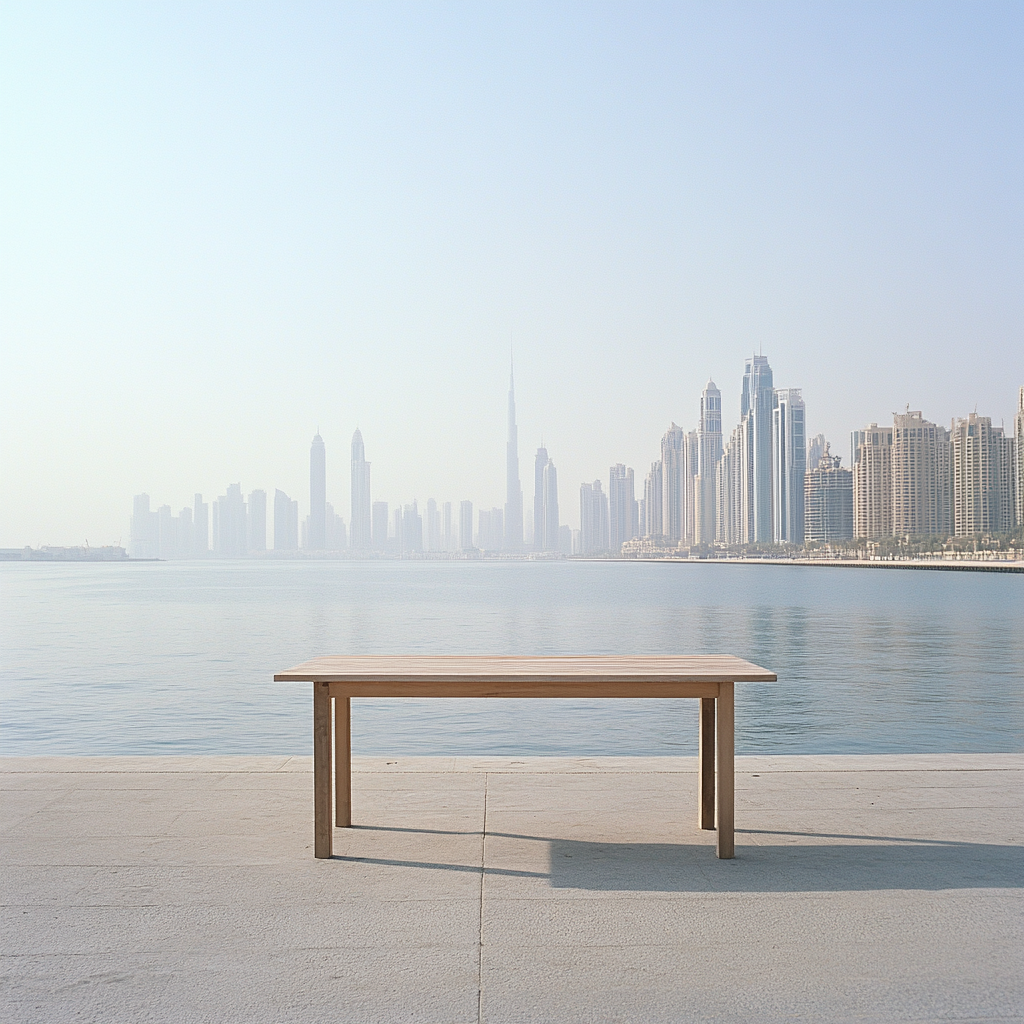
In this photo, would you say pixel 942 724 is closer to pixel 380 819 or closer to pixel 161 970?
pixel 380 819

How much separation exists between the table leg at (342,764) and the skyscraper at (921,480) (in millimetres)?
193242

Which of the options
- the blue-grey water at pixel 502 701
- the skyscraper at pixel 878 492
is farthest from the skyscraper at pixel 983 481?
the blue-grey water at pixel 502 701

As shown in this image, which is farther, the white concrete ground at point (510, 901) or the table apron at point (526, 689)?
the table apron at point (526, 689)

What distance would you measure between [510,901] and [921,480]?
203049 millimetres

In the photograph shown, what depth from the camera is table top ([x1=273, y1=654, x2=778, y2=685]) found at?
3.89 m

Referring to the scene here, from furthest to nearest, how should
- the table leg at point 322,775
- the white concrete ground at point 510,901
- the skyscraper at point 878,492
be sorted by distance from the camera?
the skyscraper at point 878,492
the table leg at point 322,775
the white concrete ground at point 510,901

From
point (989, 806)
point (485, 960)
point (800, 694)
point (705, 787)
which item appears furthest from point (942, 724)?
point (485, 960)

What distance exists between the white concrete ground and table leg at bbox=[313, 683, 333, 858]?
11 cm

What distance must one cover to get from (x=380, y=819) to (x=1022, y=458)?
186390 millimetres

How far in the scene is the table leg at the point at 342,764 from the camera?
15.0ft

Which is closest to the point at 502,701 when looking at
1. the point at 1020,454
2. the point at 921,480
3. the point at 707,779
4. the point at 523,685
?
the point at 707,779

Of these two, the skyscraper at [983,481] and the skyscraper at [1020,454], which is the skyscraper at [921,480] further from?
the skyscraper at [1020,454]

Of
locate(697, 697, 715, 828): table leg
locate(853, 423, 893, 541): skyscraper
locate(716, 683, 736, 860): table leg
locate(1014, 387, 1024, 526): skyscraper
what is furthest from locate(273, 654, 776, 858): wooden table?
locate(853, 423, 893, 541): skyscraper

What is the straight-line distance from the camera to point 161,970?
290 centimetres
